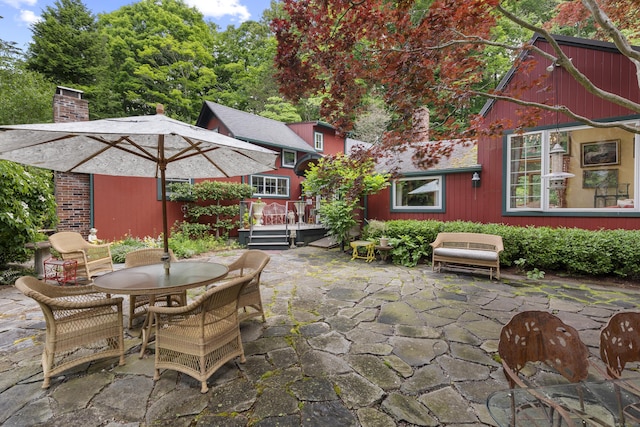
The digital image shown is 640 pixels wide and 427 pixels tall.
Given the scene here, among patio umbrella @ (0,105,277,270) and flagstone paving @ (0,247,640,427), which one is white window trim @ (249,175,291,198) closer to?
patio umbrella @ (0,105,277,270)

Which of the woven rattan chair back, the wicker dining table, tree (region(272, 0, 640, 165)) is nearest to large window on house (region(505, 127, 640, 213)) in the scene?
tree (region(272, 0, 640, 165))

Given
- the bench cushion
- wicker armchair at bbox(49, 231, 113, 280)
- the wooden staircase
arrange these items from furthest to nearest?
the wooden staircase → the bench cushion → wicker armchair at bbox(49, 231, 113, 280)

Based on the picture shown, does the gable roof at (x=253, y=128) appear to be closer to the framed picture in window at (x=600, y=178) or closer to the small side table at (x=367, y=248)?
the small side table at (x=367, y=248)

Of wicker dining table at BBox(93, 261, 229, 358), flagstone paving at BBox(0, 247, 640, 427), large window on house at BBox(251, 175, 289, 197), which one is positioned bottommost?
flagstone paving at BBox(0, 247, 640, 427)

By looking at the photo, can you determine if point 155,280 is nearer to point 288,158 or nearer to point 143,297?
point 143,297

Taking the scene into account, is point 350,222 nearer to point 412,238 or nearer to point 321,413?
point 412,238

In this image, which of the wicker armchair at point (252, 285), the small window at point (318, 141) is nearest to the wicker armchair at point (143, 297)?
the wicker armchair at point (252, 285)

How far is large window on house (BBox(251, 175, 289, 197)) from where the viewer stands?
11.9 meters

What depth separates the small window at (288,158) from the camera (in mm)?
12750

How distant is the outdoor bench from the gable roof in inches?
313

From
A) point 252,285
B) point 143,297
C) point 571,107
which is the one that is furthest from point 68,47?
point 571,107

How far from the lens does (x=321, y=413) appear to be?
6.40 feet

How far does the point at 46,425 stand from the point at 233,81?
20277mm

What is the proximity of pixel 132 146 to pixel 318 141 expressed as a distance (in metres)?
12.2
